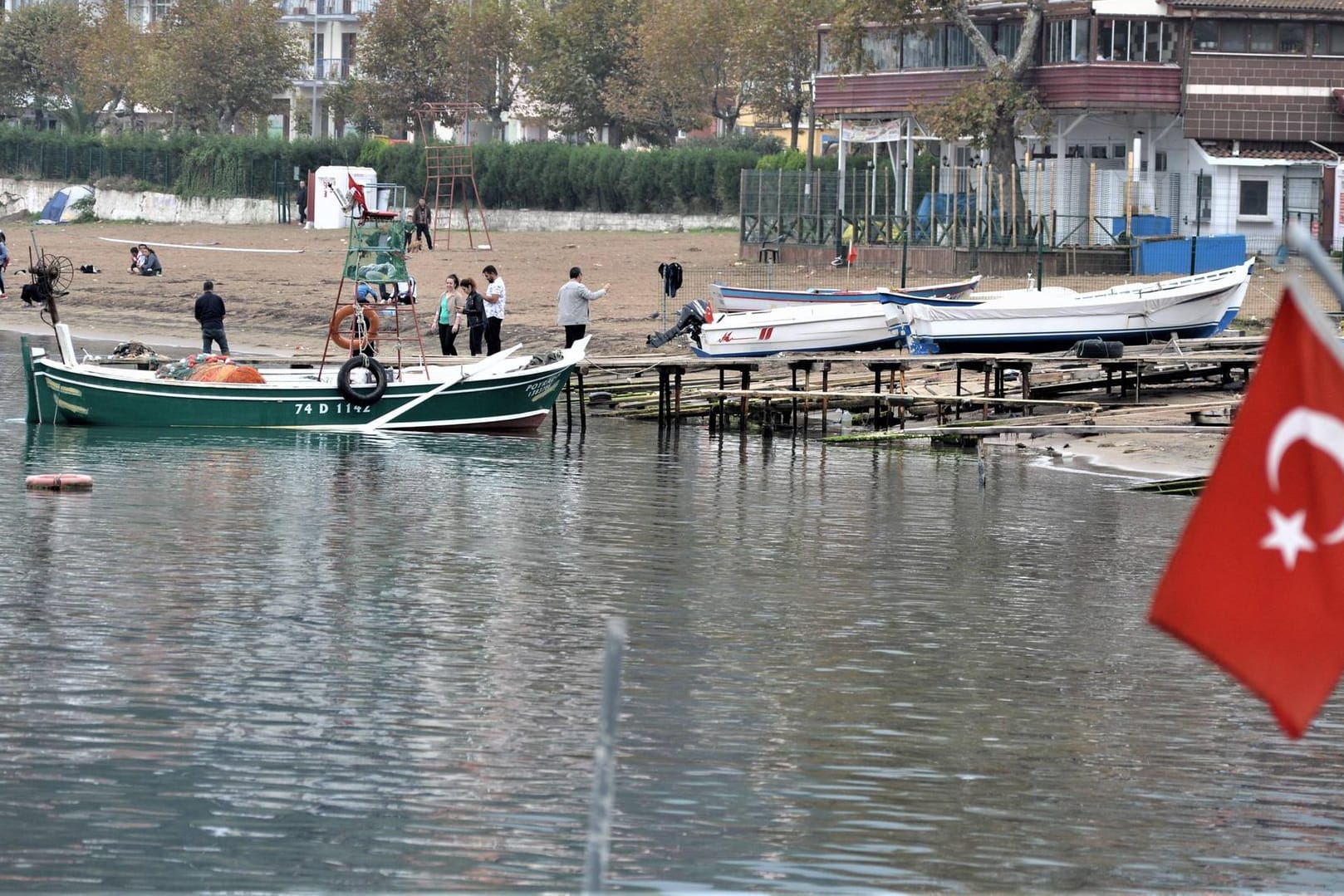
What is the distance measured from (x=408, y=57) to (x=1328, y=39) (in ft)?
158

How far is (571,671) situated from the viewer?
14.2 metres

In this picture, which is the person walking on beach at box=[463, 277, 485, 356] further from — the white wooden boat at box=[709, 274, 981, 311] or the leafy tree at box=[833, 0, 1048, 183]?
the leafy tree at box=[833, 0, 1048, 183]

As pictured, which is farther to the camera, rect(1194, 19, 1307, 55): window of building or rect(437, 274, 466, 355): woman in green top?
rect(1194, 19, 1307, 55): window of building

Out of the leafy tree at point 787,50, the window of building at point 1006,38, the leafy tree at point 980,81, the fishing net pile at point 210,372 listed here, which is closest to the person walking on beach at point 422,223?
the leafy tree at point 980,81

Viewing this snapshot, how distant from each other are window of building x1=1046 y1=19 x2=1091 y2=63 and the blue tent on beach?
45712mm

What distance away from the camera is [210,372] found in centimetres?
2877

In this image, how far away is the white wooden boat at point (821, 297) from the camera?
3369 centimetres

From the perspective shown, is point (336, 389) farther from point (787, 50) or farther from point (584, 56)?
point (584, 56)

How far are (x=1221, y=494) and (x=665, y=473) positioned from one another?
62.3ft

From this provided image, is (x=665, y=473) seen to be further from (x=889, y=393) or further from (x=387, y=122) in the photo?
(x=387, y=122)

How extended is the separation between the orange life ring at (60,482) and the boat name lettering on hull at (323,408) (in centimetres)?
569

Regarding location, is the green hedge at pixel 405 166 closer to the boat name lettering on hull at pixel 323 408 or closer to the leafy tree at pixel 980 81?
the leafy tree at pixel 980 81

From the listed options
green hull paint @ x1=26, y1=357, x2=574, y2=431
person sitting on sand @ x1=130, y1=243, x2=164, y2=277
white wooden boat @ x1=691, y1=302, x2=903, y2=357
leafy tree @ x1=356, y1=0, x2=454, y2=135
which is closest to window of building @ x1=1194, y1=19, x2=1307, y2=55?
white wooden boat @ x1=691, y1=302, x2=903, y2=357

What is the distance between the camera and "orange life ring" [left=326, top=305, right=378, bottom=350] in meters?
28.2
